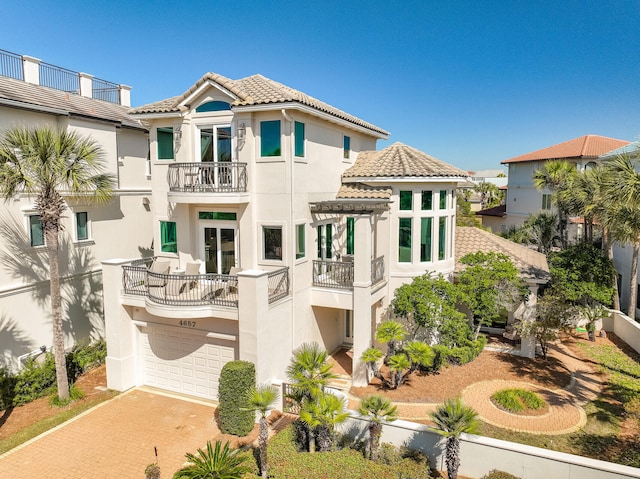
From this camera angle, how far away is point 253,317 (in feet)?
44.7

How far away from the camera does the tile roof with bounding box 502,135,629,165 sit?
41531mm

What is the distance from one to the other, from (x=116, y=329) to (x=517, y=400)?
15422mm

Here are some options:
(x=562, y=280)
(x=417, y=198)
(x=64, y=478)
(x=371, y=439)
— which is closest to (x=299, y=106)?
(x=417, y=198)

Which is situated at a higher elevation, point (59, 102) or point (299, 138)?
point (59, 102)

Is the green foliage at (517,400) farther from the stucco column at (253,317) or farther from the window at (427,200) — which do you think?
the stucco column at (253,317)

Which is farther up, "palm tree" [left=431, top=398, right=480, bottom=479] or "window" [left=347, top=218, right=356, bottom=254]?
"window" [left=347, top=218, right=356, bottom=254]

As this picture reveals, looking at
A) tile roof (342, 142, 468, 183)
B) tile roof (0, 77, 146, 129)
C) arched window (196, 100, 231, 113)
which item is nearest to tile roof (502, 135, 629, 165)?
tile roof (342, 142, 468, 183)

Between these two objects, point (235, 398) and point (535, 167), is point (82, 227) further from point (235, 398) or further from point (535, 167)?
point (535, 167)

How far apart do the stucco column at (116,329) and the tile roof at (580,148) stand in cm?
4364

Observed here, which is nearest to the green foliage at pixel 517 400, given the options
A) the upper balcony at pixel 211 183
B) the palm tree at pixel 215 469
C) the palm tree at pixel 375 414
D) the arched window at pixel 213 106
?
A: the palm tree at pixel 375 414

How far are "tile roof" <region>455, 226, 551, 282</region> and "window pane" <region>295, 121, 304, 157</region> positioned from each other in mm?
10460

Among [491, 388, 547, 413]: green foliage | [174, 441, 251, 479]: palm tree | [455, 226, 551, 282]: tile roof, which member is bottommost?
[491, 388, 547, 413]: green foliage

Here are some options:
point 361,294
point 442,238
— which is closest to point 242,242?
point 361,294

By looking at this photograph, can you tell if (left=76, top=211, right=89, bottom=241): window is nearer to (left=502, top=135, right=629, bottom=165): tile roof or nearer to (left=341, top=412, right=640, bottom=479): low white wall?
(left=341, top=412, right=640, bottom=479): low white wall
